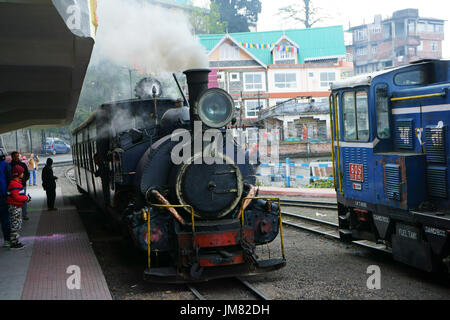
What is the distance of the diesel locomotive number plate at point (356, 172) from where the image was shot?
8.59m

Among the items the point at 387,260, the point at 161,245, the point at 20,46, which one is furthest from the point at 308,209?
the point at 20,46

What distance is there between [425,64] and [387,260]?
3.45 m

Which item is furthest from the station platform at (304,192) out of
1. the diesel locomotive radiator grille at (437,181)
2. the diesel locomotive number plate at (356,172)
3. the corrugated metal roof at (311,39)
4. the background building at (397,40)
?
the background building at (397,40)

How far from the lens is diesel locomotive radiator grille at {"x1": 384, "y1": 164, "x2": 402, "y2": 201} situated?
7484 millimetres

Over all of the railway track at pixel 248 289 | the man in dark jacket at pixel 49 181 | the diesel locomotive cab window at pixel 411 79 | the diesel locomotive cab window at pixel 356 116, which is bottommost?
the railway track at pixel 248 289

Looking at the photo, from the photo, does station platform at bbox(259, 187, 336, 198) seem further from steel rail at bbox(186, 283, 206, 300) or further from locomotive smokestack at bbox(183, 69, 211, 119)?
locomotive smokestack at bbox(183, 69, 211, 119)

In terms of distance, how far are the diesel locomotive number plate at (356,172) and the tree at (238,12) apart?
2280 inches

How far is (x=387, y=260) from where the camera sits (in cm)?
858

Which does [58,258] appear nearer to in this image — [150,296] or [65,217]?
[150,296]

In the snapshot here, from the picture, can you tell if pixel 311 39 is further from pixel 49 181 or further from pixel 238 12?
pixel 49 181

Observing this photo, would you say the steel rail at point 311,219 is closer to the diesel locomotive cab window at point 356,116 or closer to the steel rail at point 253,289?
the diesel locomotive cab window at point 356,116

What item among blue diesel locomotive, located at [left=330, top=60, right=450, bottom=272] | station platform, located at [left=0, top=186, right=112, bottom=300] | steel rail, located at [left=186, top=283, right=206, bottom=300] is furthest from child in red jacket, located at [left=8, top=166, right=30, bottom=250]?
blue diesel locomotive, located at [left=330, top=60, right=450, bottom=272]

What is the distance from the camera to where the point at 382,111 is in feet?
26.9

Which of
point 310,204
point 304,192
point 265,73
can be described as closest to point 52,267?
point 310,204
